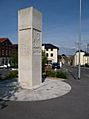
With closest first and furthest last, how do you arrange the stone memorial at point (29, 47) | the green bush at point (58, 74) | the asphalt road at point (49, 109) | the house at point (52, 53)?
the asphalt road at point (49, 109)
the stone memorial at point (29, 47)
the green bush at point (58, 74)
the house at point (52, 53)

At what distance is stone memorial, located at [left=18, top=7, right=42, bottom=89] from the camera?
1370 centimetres

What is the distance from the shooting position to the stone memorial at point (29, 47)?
45.0 ft

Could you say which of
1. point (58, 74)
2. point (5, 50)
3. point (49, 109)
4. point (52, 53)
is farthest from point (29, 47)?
point (52, 53)

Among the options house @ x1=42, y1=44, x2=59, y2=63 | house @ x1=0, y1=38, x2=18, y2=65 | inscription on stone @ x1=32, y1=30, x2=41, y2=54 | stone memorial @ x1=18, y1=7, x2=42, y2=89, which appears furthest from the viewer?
house @ x1=42, y1=44, x2=59, y2=63

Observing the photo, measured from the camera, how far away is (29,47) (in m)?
13.7

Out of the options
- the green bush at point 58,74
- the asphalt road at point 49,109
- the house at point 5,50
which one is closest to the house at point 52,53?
the house at point 5,50

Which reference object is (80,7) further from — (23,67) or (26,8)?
(23,67)

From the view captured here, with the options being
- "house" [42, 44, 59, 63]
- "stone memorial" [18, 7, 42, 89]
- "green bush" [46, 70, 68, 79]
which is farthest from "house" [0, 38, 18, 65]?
"stone memorial" [18, 7, 42, 89]

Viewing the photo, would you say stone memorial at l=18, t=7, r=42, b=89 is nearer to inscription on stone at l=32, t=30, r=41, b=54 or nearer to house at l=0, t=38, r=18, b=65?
inscription on stone at l=32, t=30, r=41, b=54

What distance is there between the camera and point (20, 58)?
14.4 metres

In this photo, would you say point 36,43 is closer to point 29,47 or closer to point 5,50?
point 29,47

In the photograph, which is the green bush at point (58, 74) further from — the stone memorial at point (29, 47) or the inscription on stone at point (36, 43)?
the inscription on stone at point (36, 43)

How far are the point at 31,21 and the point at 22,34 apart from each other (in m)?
1.29

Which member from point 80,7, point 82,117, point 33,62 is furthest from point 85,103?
point 80,7
